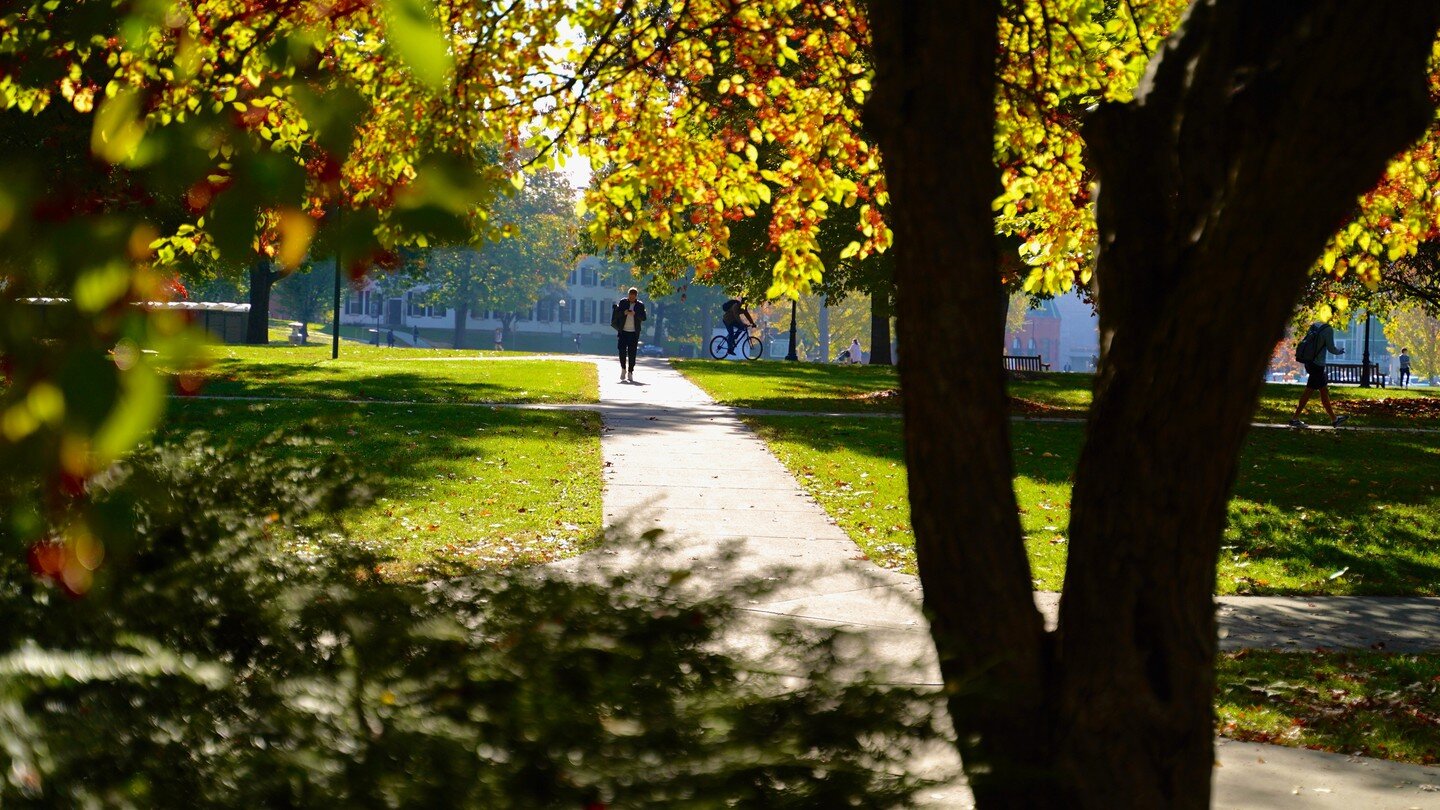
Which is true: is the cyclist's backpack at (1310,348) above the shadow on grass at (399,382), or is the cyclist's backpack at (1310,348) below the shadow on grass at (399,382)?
above

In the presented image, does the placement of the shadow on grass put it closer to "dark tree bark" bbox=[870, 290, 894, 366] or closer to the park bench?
→ "dark tree bark" bbox=[870, 290, 894, 366]

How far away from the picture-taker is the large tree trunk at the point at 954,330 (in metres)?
3.36

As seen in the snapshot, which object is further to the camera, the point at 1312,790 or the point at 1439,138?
the point at 1439,138

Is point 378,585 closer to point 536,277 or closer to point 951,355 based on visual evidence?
point 951,355

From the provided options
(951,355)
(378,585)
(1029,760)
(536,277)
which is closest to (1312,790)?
(1029,760)

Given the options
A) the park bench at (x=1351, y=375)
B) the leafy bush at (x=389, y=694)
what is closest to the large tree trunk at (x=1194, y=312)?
the leafy bush at (x=389, y=694)

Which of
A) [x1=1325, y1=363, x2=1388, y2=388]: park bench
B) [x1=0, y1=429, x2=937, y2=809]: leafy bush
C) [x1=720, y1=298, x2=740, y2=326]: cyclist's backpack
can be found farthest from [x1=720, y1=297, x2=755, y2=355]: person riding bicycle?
[x1=0, y1=429, x2=937, y2=809]: leafy bush

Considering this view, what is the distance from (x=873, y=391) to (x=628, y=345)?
17.6 feet

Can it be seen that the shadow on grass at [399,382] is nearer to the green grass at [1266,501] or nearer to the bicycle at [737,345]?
the green grass at [1266,501]

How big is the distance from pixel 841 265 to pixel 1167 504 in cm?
2474

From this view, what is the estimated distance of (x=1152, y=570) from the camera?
3.21 metres

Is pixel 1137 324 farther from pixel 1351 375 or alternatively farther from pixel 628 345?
pixel 1351 375

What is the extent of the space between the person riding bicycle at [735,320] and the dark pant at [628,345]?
12347 millimetres

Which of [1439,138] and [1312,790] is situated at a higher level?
[1439,138]
